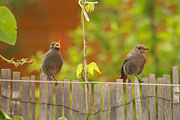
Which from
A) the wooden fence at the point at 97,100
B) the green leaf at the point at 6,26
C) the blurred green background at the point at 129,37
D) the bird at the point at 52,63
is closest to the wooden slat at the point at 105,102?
the wooden fence at the point at 97,100

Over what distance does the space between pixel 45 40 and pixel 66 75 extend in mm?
2738

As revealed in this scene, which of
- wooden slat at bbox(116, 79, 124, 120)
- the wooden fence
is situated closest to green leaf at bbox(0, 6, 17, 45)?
the wooden fence

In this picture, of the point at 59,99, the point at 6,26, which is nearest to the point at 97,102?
the point at 59,99

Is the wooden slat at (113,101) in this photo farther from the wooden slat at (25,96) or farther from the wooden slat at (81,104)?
the wooden slat at (25,96)

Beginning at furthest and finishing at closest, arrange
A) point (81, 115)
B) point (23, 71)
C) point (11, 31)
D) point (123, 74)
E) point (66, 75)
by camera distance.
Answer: point (23, 71) < point (66, 75) < point (123, 74) < point (81, 115) < point (11, 31)

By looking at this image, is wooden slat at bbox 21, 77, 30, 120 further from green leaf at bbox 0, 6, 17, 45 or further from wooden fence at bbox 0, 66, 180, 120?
green leaf at bbox 0, 6, 17, 45

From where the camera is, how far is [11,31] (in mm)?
1879

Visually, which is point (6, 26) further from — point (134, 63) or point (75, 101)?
point (134, 63)

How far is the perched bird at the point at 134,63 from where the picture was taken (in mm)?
3055

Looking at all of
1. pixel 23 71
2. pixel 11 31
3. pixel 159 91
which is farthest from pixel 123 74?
pixel 23 71

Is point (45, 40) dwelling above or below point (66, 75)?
above

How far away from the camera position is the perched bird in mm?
3055

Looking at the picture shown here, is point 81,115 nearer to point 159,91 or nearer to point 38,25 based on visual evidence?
point 159,91

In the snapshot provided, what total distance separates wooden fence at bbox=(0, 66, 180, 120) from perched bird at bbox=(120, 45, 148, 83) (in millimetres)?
633
